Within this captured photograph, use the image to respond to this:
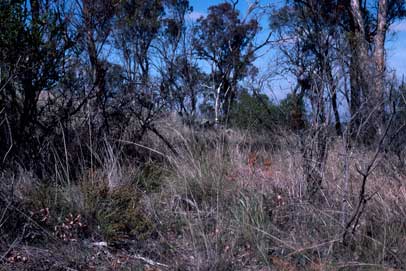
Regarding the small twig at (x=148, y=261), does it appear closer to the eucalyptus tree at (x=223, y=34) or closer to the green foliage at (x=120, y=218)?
the green foliage at (x=120, y=218)

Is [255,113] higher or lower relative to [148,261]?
higher

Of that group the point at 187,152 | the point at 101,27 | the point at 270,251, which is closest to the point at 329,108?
the point at 270,251

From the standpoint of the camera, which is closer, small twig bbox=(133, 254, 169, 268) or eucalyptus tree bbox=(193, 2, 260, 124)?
small twig bbox=(133, 254, 169, 268)

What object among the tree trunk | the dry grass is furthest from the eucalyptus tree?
the dry grass

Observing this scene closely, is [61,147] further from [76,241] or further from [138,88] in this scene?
[76,241]

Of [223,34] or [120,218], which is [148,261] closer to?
[120,218]

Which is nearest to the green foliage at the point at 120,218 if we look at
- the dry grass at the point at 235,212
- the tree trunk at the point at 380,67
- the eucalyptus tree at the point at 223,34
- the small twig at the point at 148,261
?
the dry grass at the point at 235,212

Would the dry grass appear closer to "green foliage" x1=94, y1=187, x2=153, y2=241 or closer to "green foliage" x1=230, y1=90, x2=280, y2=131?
"green foliage" x1=94, y1=187, x2=153, y2=241

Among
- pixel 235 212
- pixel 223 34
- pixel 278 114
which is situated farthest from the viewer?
pixel 223 34

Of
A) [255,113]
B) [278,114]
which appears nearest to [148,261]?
[278,114]

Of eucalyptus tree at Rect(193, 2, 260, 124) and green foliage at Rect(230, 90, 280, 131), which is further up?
eucalyptus tree at Rect(193, 2, 260, 124)

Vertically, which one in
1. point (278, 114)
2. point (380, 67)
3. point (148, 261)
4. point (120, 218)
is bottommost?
point (148, 261)

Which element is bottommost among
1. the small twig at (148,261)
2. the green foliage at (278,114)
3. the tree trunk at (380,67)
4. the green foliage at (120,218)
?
the small twig at (148,261)

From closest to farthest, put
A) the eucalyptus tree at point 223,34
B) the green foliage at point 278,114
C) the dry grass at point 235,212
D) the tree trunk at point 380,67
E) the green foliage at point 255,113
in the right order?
the dry grass at point 235,212
the tree trunk at point 380,67
the green foliage at point 278,114
the green foliage at point 255,113
the eucalyptus tree at point 223,34
